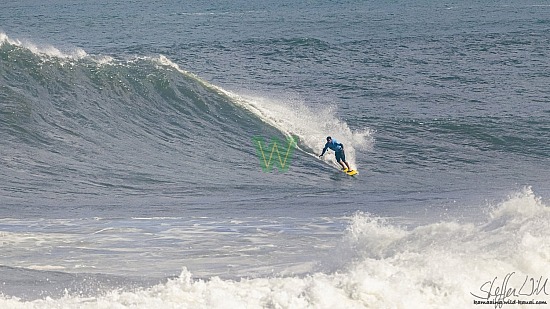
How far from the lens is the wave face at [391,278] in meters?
9.45

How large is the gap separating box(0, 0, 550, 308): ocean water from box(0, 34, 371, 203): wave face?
0.07m

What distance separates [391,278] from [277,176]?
32.6 ft

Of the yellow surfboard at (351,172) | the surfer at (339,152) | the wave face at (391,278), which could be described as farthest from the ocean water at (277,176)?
the surfer at (339,152)

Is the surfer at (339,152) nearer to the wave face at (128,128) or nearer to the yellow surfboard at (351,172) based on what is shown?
the yellow surfboard at (351,172)

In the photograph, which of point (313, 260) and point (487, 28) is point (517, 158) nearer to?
point (313, 260)

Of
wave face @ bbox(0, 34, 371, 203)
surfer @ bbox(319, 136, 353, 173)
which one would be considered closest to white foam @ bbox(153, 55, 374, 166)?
wave face @ bbox(0, 34, 371, 203)

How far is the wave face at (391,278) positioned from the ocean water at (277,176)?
0.03 m

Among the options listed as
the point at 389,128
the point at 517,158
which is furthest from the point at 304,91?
the point at 517,158

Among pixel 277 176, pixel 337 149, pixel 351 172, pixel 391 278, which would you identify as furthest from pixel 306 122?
pixel 391 278

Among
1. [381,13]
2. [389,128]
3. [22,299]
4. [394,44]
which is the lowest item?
[22,299]

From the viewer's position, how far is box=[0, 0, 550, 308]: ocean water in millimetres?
10516

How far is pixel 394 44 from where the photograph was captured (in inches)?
1683

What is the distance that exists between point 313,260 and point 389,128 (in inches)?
499

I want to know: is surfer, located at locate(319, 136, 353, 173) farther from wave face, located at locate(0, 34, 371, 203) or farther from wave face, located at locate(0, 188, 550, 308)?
wave face, located at locate(0, 188, 550, 308)
